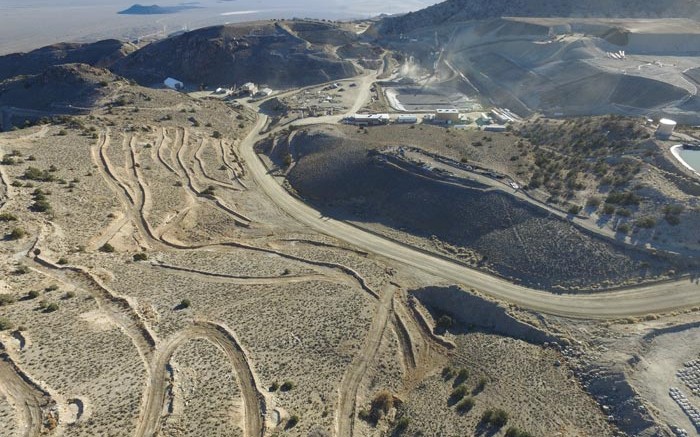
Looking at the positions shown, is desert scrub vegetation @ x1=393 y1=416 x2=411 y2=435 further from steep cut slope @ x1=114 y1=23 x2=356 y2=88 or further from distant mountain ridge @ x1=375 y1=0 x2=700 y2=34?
distant mountain ridge @ x1=375 y1=0 x2=700 y2=34

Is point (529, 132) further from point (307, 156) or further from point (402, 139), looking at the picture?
point (307, 156)

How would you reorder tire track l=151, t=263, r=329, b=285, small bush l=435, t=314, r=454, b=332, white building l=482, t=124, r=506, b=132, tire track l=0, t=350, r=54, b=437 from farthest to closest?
white building l=482, t=124, r=506, b=132 < tire track l=151, t=263, r=329, b=285 < small bush l=435, t=314, r=454, b=332 < tire track l=0, t=350, r=54, b=437

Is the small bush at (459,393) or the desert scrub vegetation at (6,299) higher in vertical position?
the desert scrub vegetation at (6,299)

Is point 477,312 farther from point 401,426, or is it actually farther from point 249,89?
point 249,89

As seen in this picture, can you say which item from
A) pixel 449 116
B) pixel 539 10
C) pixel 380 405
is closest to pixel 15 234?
pixel 380 405

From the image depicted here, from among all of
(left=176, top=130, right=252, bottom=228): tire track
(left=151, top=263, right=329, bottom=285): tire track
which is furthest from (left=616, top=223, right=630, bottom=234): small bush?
(left=176, top=130, right=252, bottom=228): tire track

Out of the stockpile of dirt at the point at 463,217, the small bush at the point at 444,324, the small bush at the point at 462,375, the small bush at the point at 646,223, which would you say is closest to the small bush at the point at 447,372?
the small bush at the point at 462,375

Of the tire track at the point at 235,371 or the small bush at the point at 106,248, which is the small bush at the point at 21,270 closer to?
the small bush at the point at 106,248
